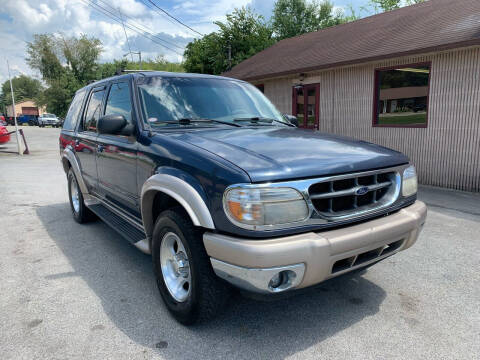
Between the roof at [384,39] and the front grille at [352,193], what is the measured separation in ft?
20.7

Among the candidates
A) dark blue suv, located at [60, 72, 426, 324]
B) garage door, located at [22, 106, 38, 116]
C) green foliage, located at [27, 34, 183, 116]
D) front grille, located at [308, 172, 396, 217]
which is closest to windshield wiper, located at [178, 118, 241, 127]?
dark blue suv, located at [60, 72, 426, 324]

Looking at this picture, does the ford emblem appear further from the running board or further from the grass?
the grass

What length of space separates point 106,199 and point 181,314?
6.94 ft

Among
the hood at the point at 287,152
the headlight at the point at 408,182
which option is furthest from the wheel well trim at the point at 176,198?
the headlight at the point at 408,182

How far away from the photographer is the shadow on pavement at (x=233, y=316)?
255 cm

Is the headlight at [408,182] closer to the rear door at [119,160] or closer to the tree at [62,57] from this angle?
the rear door at [119,160]

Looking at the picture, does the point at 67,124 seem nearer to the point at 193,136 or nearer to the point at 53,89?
the point at 193,136

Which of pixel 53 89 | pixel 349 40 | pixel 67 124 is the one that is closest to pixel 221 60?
pixel 349 40

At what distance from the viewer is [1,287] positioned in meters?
3.49

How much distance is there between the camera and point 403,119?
943 centimetres

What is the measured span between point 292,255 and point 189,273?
2.79ft

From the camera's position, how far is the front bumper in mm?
2133

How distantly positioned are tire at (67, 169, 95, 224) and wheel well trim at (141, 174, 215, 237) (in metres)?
2.55

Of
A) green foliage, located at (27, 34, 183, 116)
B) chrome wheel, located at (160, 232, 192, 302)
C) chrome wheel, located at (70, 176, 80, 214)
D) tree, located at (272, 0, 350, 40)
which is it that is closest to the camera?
chrome wheel, located at (160, 232, 192, 302)
